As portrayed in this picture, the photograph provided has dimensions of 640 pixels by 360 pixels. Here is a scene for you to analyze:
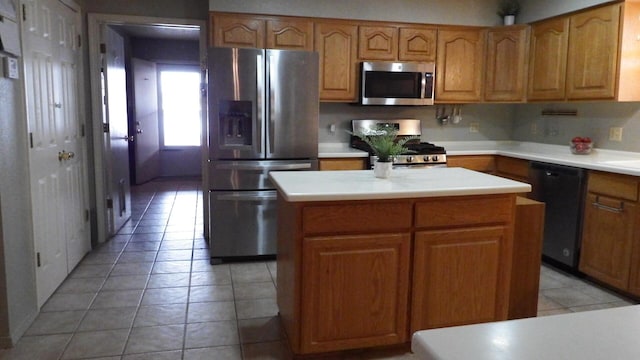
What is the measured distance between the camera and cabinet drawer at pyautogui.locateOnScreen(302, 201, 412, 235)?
2.17 meters

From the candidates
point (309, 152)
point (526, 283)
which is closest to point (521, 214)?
point (526, 283)

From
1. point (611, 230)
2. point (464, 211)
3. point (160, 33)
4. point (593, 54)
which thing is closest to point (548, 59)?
point (593, 54)

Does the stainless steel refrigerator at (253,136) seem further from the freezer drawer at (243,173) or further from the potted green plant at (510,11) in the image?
the potted green plant at (510,11)

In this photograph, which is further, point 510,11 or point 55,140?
point 510,11

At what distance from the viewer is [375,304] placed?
2305mm

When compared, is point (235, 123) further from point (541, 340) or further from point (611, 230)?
point (541, 340)

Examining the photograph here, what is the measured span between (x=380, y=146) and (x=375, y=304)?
2.61 ft

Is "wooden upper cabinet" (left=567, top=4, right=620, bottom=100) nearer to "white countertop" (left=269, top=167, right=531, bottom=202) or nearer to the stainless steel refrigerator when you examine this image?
"white countertop" (left=269, top=167, right=531, bottom=202)

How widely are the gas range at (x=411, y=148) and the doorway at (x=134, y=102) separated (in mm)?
1490

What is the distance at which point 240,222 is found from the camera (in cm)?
388

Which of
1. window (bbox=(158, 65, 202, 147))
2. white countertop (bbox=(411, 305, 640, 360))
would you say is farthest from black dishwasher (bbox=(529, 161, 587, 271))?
window (bbox=(158, 65, 202, 147))

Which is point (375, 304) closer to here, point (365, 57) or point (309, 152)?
point (309, 152)

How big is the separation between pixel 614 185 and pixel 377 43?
2289mm

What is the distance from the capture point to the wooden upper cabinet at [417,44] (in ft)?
14.7
